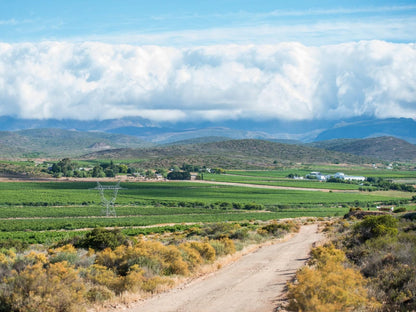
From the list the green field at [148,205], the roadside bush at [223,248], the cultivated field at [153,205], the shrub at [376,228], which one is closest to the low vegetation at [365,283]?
the shrub at [376,228]

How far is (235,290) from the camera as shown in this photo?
1936 cm

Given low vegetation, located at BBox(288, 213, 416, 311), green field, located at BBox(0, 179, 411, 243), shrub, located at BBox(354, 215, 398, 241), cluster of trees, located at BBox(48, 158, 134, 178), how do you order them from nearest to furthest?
low vegetation, located at BBox(288, 213, 416, 311) < shrub, located at BBox(354, 215, 398, 241) < green field, located at BBox(0, 179, 411, 243) < cluster of trees, located at BBox(48, 158, 134, 178)

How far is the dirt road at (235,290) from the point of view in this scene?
17000 millimetres

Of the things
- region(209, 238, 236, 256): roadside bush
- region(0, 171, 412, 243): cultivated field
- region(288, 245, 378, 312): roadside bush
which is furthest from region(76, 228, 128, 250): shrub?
region(288, 245, 378, 312): roadside bush

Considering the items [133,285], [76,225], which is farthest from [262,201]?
[133,285]

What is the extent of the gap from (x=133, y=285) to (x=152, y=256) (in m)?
3.48

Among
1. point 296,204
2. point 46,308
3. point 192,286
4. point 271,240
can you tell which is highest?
point 46,308

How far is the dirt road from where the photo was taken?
17000mm

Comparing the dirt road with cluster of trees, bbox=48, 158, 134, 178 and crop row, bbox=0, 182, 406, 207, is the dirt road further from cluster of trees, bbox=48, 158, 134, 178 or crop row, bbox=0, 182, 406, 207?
cluster of trees, bbox=48, 158, 134, 178

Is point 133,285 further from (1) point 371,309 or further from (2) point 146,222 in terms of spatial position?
(2) point 146,222

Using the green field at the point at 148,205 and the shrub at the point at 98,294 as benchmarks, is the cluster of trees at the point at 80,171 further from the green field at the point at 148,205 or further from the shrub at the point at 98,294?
the shrub at the point at 98,294

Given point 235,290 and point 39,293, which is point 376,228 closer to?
point 235,290

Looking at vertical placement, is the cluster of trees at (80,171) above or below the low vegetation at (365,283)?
below

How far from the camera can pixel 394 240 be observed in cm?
2381
